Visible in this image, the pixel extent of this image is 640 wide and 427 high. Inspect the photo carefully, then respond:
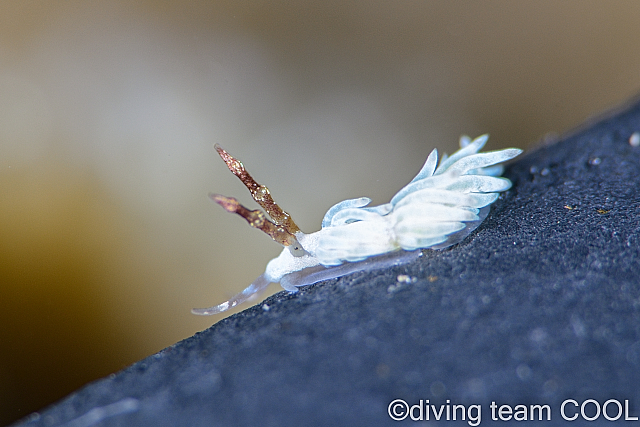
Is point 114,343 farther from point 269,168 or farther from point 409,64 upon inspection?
point 409,64

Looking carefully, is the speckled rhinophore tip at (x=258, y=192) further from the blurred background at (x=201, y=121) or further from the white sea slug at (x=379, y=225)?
the blurred background at (x=201, y=121)

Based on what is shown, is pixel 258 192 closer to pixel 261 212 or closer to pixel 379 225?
pixel 261 212

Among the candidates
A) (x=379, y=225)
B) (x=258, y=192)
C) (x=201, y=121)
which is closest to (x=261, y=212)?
(x=258, y=192)

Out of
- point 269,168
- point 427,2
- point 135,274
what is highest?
point 427,2

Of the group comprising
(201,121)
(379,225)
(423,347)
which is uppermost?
(201,121)

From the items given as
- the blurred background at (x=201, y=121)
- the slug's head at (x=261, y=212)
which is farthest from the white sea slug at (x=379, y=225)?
the blurred background at (x=201, y=121)

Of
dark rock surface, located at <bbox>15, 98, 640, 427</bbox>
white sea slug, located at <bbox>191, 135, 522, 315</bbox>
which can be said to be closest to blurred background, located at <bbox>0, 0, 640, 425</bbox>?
white sea slug, located at <bbox>191, 135, 522, 315</bbox>

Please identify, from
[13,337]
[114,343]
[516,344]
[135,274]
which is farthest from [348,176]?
[516,344]
